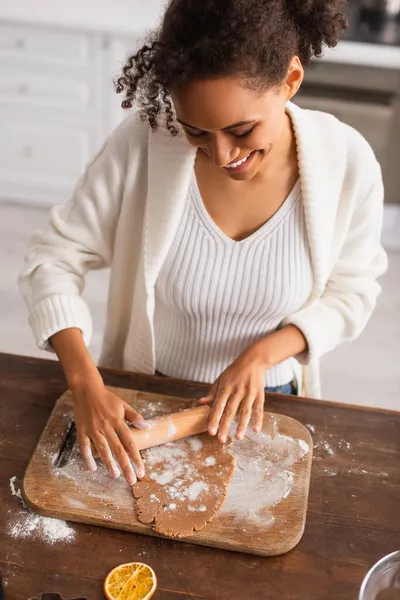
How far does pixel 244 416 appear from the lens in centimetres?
100

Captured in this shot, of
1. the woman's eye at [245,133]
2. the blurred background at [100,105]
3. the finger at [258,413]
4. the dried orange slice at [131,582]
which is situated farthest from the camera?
the blurred background at [100,105]

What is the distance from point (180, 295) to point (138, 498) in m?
0.41

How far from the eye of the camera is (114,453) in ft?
3.11

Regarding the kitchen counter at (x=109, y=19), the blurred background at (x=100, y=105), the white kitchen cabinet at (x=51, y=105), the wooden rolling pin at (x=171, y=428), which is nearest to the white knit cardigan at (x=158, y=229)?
the wooden rolling pin at (x=171, y=428)

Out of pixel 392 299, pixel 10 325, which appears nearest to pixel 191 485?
pixel 10 325

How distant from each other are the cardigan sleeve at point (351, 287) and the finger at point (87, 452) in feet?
1.41

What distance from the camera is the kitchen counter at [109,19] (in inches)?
101

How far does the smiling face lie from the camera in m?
0.84

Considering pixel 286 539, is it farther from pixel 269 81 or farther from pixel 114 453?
pixel 269 81

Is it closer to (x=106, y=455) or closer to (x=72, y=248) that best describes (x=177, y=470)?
(x=106, y=455)

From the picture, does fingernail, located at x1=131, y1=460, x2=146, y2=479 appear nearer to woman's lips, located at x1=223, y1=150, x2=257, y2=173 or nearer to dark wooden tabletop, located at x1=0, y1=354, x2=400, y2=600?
dark wooden tabletop, located at x1=0, y1=354, x2=400, y2=600

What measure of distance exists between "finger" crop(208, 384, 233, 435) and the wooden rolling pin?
0.01 m

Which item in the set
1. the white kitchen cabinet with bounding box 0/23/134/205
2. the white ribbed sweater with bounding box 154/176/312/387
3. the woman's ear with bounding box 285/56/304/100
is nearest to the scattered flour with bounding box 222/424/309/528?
the white ribbed sweater with bounding box 154/176/312/387

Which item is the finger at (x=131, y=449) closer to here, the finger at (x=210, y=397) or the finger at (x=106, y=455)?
the finger at (x=106, y=455)
